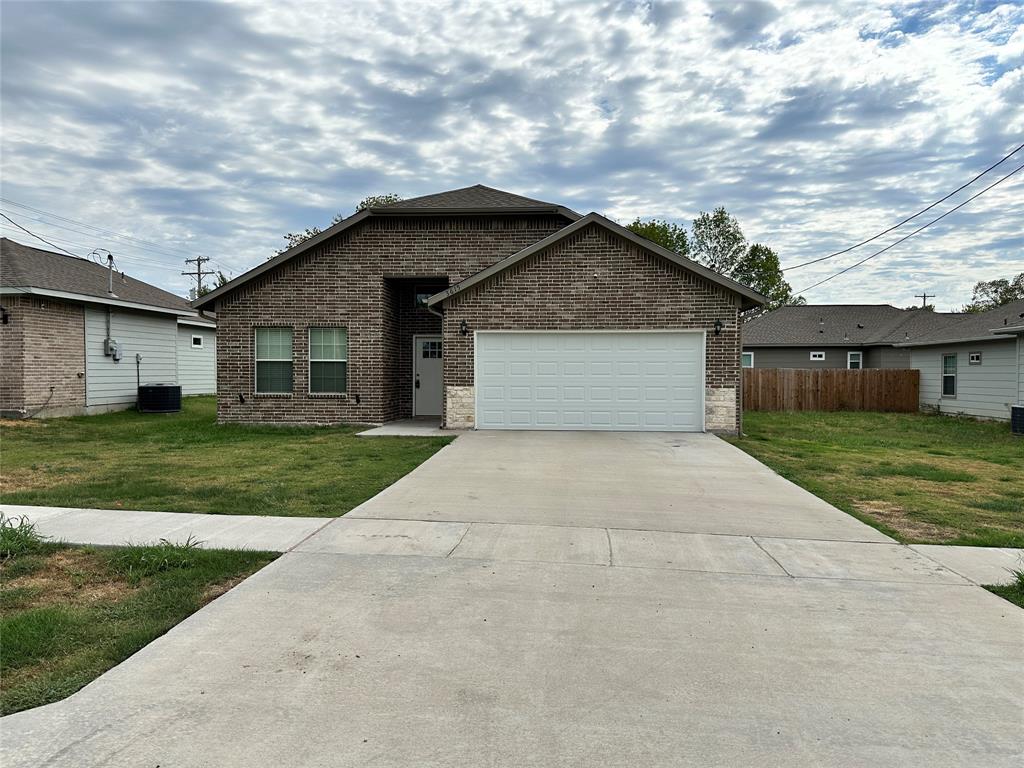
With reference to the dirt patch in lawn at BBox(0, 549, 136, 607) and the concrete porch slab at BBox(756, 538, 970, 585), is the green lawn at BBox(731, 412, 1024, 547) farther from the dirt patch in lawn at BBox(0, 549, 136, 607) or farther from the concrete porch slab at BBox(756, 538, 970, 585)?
the dirt patch in lawn at BBox(0, 549, 136, 607)

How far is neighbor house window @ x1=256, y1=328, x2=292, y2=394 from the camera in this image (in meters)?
17.0

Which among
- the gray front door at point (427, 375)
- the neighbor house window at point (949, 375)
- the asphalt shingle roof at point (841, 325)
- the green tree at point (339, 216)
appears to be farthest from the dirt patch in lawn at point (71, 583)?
the green tree at point (339, 216)

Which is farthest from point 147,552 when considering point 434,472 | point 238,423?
point 238,423

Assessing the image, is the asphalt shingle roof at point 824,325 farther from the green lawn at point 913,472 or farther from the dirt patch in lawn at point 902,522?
the dirt patch in lawn at point 902,522

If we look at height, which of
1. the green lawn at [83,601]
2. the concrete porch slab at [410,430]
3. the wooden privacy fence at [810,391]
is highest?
the wooden privacy fence at [810,391]

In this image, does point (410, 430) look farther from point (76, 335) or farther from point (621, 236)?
point (76, 335)

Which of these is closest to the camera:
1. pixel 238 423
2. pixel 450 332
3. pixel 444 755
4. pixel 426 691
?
pixel 444 755

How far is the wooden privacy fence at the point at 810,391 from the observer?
26250 mm

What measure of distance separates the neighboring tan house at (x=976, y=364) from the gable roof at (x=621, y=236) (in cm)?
1029

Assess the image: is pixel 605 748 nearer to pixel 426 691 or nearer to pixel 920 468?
→ pixel 426 691

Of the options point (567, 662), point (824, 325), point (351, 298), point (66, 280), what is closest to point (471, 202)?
point (351, 298)

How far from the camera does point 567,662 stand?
12.5ft

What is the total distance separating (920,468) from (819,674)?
29.8ft

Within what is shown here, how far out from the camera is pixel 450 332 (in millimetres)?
15438
